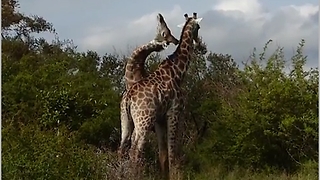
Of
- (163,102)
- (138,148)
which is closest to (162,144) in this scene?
(163,102)

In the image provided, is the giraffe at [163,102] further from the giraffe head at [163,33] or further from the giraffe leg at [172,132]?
the giraffe head at [163,33]

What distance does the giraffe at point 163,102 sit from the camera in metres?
5.29

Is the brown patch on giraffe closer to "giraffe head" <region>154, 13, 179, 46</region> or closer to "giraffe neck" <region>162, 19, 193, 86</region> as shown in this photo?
"giraffe neck" <region>162, 19, 193, 86</region>

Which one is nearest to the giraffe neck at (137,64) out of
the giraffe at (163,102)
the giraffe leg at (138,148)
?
the giraffe at (163,102)

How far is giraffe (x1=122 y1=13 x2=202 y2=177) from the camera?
5.29 meters

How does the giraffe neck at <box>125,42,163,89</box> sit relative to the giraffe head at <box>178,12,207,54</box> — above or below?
below

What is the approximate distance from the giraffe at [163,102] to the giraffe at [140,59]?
9 cm

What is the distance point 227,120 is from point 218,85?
1685 mm

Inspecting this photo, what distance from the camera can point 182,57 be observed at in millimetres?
5867

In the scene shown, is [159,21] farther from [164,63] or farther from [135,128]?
[135,128]

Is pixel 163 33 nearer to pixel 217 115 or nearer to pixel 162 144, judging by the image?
pixel 162 144

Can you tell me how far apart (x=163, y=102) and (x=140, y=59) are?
0.46m

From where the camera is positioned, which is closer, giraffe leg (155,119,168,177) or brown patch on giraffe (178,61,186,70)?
giraffe leg (155,119,168,177)

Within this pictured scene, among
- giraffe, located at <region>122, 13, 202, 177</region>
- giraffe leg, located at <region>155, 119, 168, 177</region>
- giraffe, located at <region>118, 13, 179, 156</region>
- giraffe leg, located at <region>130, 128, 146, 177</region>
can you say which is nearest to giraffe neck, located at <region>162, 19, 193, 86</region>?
giraffe, located at <region>122, 13, 202, 177</region>
